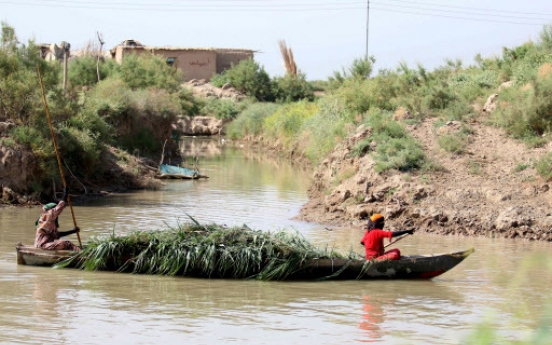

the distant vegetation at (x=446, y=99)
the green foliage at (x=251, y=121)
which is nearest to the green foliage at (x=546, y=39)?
the distant vegetation at (x=446, y=99)

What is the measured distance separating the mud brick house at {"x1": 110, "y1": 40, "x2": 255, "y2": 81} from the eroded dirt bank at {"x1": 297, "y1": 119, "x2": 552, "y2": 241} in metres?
40.9

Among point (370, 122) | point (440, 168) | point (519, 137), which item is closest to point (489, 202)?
point (440, 168)

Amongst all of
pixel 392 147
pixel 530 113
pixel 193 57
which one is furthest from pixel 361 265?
→ pixel 193 57

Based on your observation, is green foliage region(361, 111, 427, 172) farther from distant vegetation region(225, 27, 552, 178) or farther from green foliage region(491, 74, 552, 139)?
green foliage region(491, 74, 552, 139)

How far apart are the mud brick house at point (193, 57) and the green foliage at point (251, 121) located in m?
8.03

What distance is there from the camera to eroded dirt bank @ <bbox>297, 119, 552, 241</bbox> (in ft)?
61.4

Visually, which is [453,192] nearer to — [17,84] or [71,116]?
[17,84]

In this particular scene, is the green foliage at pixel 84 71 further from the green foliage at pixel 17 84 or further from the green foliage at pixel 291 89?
the green foliage at pixel 291 89

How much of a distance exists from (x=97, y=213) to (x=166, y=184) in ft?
26.7

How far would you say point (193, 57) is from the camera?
213 ft

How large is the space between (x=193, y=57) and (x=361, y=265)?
53.6m

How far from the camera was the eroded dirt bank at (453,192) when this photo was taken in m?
18.7

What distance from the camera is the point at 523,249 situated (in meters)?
16.9

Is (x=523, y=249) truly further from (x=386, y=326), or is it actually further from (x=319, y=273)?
(x=386, y=326)
